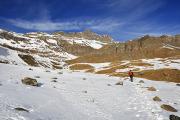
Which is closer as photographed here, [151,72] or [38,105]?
[38,105]

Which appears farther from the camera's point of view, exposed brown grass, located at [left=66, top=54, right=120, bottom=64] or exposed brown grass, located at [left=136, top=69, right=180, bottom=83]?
exposed brown grass, located at [left=66, top=54, right=120, bottom=64]

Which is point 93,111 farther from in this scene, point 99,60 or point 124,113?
point 99,60

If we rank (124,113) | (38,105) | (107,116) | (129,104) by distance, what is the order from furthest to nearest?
(129,104) → (124,113) → (107,116) → (38,105)

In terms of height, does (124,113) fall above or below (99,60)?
below

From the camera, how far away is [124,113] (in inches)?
808

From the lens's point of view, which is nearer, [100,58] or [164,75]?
[164,75]

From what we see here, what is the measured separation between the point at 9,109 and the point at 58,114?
356cm

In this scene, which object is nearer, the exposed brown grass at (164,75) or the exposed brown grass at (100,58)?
the exposed brown grass at (164,75)

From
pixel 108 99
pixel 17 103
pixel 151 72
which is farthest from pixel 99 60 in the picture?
pixel 17 103

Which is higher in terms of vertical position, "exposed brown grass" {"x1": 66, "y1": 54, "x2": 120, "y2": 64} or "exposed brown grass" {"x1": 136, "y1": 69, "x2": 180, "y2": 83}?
"exposed brown grass" {"x1": 66, "y1": 54, "x2": 120, "y2": 64}

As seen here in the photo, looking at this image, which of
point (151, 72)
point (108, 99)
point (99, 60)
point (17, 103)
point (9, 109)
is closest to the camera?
point (9, 109)

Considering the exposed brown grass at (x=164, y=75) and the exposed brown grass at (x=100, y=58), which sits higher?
the exposed brown grass at (x=100, y=58)

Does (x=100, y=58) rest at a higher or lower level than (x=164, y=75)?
higher

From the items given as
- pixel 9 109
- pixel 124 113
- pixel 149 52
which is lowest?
pixel 124 113
